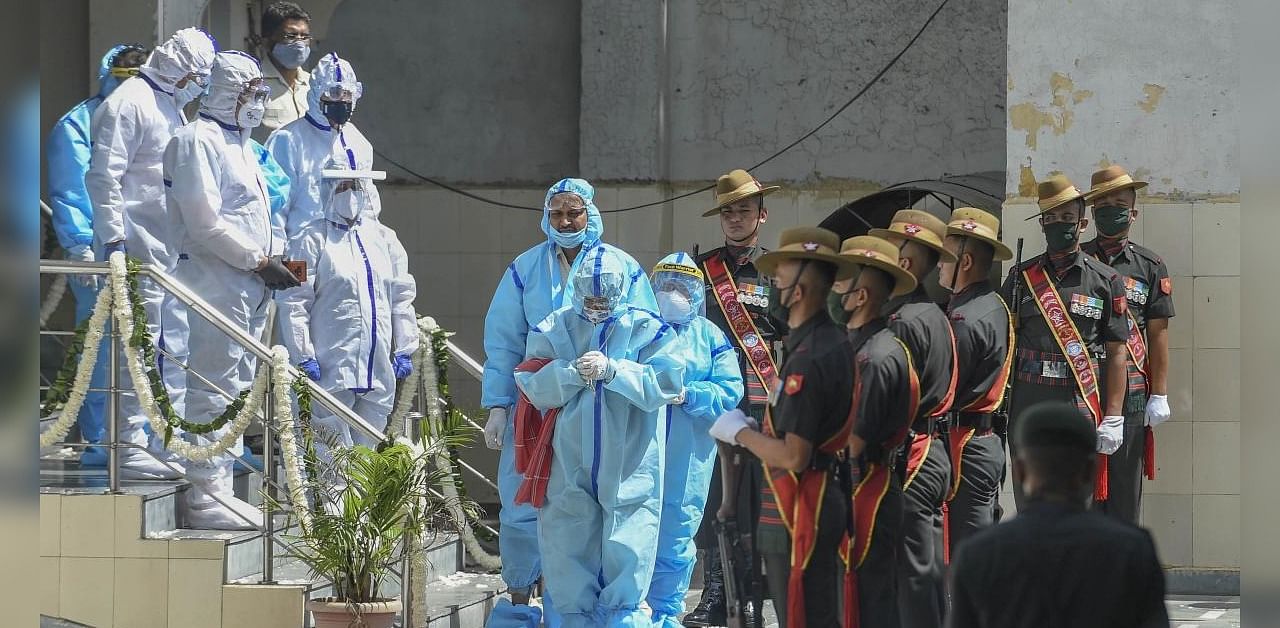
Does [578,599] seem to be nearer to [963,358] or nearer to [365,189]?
[963,358]

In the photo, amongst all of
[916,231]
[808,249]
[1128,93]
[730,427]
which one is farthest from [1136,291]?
[730,427]

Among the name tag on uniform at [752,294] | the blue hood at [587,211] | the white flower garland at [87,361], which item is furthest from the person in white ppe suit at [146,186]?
the name tag on uniform at [752,294]

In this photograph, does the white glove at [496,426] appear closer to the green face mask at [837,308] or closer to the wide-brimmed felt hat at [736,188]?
the wide-brimmed felt hat at [736,188]

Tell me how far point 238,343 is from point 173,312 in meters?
0.38

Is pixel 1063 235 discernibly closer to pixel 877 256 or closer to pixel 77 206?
pixel 877 256

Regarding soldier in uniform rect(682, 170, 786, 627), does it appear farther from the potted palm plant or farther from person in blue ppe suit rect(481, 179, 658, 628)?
the potted palm plant

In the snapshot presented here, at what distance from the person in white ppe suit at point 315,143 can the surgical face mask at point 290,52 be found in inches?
39.1

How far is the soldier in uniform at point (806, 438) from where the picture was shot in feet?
18.1

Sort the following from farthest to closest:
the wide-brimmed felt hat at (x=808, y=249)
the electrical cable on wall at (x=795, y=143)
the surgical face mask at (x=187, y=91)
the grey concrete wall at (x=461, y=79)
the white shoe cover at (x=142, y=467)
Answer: the grey concrete wall at (x=461, y=79)
the electrical cable on wall at (x=795, y=143)
the surgical face mask at (x=187, y=91)
the white shoe cover at (x=142, y=467)
the wide-brimmed felt hat at (x=808, y=249)

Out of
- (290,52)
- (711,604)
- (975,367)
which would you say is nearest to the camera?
(975,367)

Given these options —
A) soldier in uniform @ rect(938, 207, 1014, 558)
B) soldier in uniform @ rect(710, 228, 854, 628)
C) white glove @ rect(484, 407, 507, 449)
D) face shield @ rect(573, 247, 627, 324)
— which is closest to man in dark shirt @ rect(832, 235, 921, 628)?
soldier in uniform @ rect(710, 228, 854, 628)

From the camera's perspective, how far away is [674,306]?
8.09 meters

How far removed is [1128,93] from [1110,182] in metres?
0.92

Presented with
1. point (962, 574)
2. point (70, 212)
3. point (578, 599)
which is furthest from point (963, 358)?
point (70, 212)
